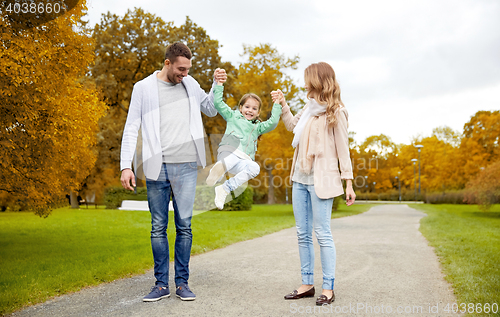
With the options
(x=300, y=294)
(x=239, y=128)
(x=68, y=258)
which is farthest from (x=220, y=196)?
(x=68, y=258)

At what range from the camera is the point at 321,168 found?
392cm

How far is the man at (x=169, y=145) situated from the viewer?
3.76m

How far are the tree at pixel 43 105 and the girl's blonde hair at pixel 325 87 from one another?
430cm

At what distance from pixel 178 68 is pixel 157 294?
228 centimetres

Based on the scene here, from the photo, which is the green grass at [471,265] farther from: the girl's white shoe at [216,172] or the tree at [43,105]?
the tree at [43,105]

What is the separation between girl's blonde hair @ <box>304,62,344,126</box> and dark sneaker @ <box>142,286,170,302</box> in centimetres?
241

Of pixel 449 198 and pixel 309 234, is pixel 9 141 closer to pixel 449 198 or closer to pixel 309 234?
pixel 309 234

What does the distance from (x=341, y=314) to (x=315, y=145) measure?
1.62m

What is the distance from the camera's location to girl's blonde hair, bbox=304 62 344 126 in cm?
388

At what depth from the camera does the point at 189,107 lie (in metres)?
3.97

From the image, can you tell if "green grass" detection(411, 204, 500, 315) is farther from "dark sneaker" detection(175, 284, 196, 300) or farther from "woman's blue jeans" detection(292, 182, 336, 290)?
"dark sneaker" detection(175, 284, 196, 300)

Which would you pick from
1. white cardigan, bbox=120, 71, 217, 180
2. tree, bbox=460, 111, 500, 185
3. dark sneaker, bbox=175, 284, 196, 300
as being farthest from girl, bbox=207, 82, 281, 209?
tree, bbox=460, 111, 500, 185

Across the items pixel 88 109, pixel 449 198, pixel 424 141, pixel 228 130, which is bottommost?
pixel 449 198

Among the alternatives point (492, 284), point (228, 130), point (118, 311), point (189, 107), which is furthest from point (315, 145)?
point (492, 284)
